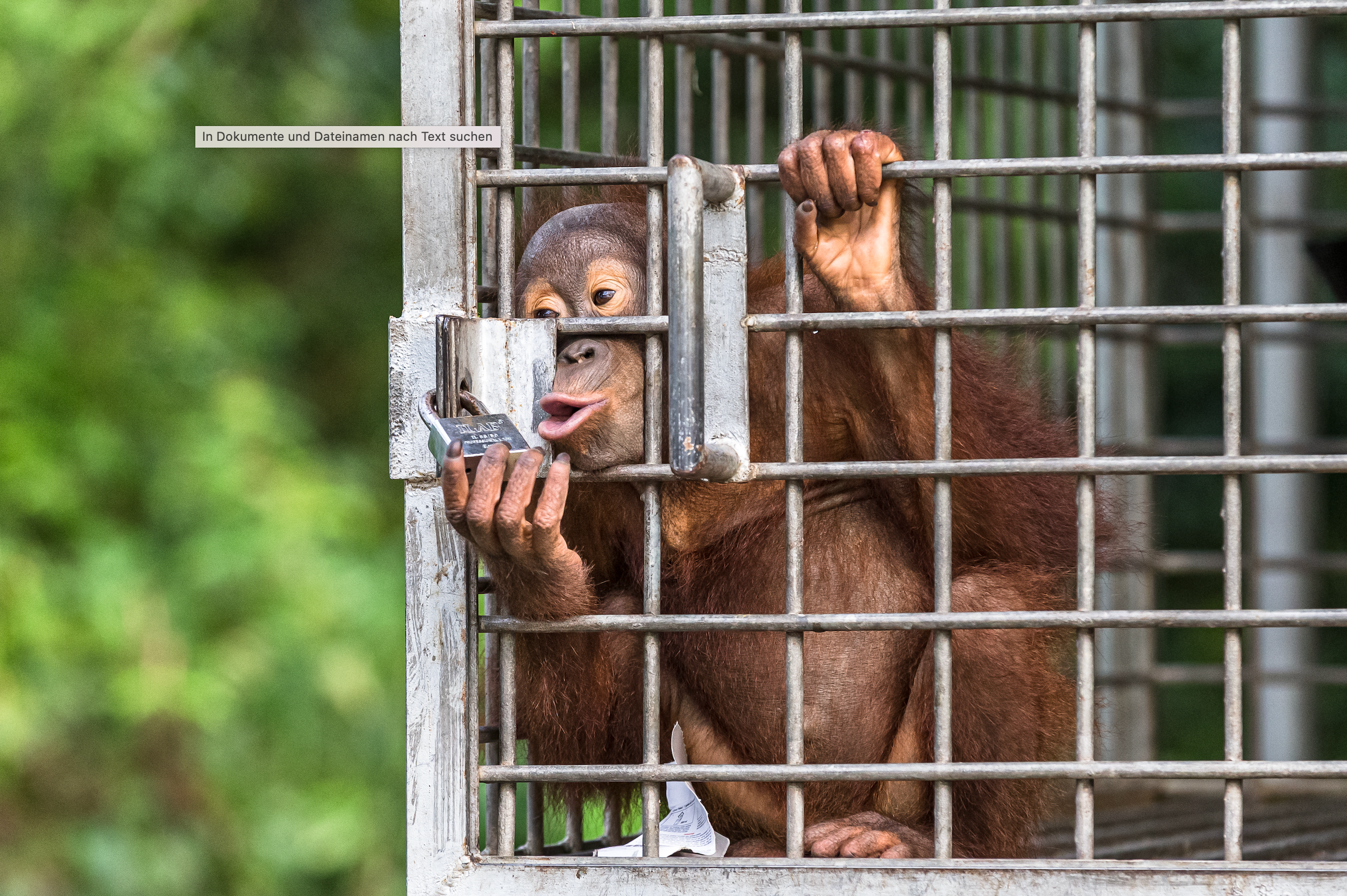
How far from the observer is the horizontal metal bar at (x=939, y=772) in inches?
45.8

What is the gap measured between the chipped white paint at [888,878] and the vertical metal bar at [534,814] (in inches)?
15.6

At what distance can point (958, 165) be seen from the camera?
46.9 inches

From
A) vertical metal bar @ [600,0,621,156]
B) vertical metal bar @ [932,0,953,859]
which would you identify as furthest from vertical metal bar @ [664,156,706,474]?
vertical metal bar @ [600,0,621,156]

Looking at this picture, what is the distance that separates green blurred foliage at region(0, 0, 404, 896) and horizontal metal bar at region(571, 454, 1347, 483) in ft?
9.39

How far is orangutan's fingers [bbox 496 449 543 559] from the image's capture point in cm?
124

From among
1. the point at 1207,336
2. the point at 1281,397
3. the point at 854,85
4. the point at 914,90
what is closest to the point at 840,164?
the point at 854,85

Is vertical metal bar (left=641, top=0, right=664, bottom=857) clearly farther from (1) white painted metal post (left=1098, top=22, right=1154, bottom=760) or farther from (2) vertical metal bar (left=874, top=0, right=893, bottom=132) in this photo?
(1) white painted metal post (left=1098, top=22, right=1154, bottom=760)

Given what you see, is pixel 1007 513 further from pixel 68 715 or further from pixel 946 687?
pixel 68 715

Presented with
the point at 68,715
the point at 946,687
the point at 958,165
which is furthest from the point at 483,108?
the point at 68,715

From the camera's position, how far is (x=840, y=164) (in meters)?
1.27

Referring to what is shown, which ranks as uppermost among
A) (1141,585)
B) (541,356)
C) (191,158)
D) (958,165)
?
(191,158)

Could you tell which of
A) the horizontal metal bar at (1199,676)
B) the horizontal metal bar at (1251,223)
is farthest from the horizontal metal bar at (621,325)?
the horizontal metal bar at (1251,223)

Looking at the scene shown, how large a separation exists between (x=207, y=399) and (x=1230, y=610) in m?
3.69

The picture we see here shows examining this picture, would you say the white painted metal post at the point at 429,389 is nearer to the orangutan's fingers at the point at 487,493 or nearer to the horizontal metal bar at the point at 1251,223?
the orangutan's fingers at the point at 487,493
